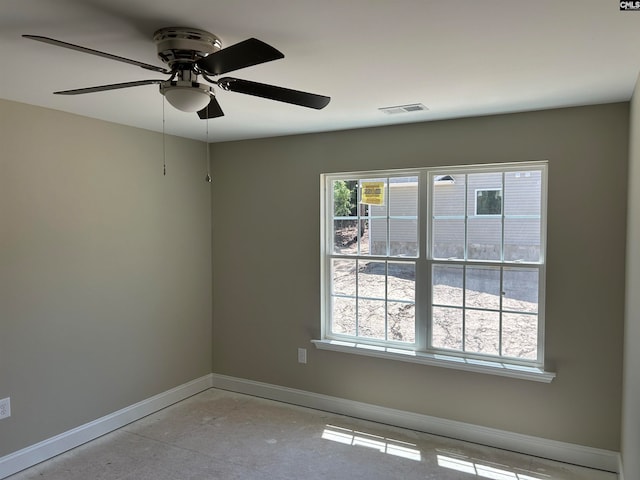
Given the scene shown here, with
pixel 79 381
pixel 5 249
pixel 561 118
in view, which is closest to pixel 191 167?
pixel 5 249

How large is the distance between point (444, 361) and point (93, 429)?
8.77 feet

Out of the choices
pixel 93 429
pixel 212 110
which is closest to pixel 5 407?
pixel 93 429

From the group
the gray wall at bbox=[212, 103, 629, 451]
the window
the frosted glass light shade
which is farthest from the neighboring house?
the frosted glass light shade

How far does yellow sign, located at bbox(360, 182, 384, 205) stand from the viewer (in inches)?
147

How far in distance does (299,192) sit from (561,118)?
207 cm

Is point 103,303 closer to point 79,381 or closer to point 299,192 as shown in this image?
point 79,381

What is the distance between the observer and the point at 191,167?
4.21 m

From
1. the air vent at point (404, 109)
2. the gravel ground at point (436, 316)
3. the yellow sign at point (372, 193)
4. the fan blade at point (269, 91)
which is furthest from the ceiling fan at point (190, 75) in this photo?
the gravel ground at point (436, 316)

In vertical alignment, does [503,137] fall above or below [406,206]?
above

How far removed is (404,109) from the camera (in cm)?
305

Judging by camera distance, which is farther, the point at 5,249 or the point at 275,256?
the point at 275,256

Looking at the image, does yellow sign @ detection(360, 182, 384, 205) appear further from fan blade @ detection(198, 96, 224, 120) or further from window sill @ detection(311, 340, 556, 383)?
fan blade @ detection(198, 96, 224, 120)

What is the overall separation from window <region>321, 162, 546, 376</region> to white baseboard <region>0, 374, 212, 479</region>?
143 cm

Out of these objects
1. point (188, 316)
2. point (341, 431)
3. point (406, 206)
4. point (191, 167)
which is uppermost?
point (191, 167)
